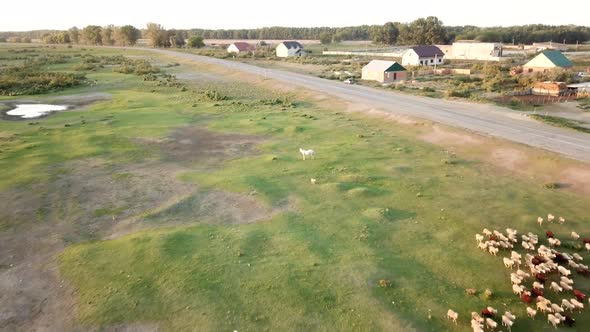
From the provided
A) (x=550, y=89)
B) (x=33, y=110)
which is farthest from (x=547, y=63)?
(x=33, y=110)

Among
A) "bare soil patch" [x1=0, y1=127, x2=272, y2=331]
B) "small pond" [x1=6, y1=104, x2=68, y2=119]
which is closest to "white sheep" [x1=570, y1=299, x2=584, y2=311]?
"bare soil patch" [x1=0, y1=127, x2=272, y2=331]

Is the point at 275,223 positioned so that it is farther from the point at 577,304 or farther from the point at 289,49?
the point at 289,49

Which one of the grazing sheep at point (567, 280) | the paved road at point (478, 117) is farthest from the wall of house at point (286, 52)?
the grazing sheep at point (567, 280)

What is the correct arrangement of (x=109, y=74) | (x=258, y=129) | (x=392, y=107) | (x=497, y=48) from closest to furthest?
(x=258, y=129) → (x=392, y=107) → (x=109, y=74) → (x=497, y=48)

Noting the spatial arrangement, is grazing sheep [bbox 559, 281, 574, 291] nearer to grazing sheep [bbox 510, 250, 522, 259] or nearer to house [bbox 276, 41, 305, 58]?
grazing sheep [bbox 510, 250, 522, 259]

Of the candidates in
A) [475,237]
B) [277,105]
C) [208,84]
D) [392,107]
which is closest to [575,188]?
[475,237]

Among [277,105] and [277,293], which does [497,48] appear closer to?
[277,105]

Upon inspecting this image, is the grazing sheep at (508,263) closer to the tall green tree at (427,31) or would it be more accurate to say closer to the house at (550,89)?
the house at (550,89)
